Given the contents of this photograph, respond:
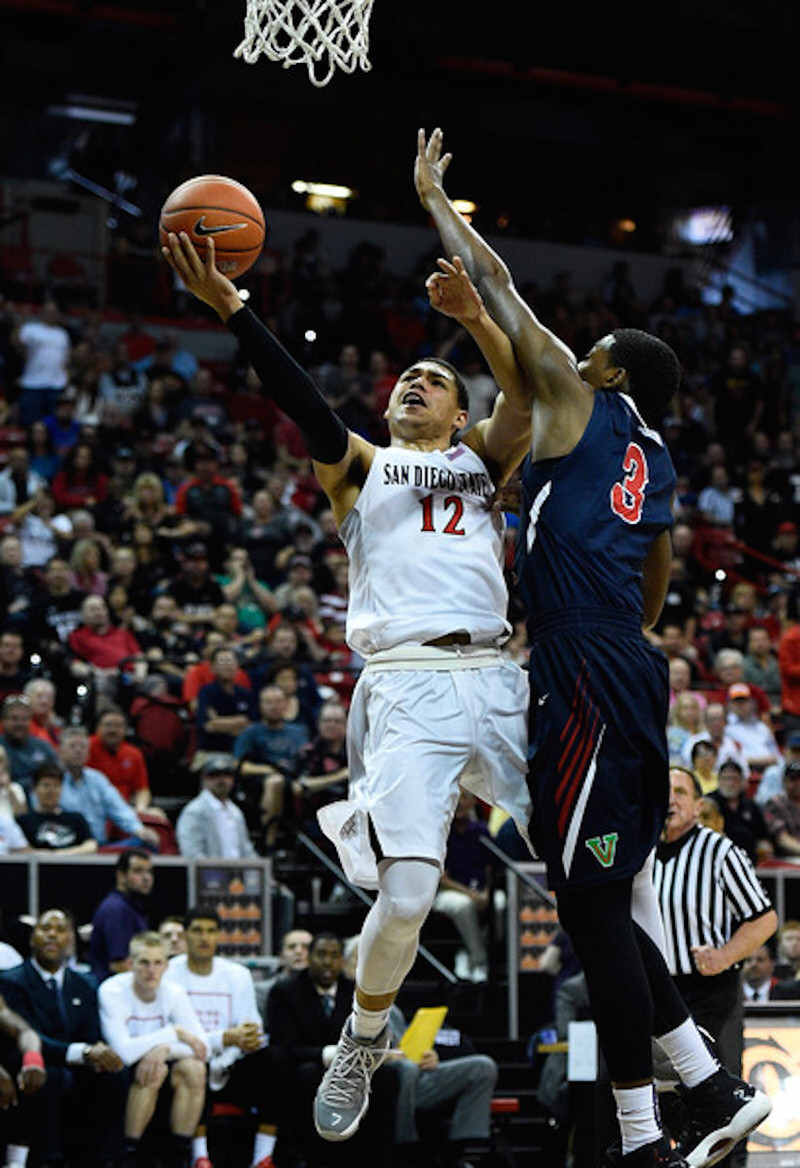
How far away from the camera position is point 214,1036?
11086 mm

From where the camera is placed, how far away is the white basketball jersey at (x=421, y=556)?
5984mm

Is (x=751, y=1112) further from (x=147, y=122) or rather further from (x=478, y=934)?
(x=147, y=122)

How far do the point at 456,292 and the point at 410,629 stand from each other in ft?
3.43

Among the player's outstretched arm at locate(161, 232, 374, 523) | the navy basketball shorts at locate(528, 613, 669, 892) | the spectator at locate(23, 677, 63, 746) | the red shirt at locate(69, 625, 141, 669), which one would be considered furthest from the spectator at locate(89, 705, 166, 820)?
the navy basketball shorts at locate(528, 613, 669, 892)

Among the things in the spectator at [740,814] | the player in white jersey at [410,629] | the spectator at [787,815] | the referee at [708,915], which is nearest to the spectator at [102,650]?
the spectator at [740,814]

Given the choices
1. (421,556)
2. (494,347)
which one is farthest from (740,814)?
(494,347)

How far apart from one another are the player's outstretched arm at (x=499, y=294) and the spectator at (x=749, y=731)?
1008 cm

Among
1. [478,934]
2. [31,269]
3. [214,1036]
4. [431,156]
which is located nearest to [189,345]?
[31,269]

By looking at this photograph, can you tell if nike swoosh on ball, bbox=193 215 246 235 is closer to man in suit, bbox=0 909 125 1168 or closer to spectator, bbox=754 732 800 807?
man in suit, bbox=0 909 125 1168

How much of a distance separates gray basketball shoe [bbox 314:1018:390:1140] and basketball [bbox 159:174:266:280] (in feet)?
8.09

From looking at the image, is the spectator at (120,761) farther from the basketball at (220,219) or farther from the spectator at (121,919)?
the basketball at (220,219)

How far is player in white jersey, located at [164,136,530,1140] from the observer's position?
571cm

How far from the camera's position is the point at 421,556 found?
6.01m

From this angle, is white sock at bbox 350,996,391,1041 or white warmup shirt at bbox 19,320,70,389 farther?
white warmup shirt at bbox 19,320,70,389
